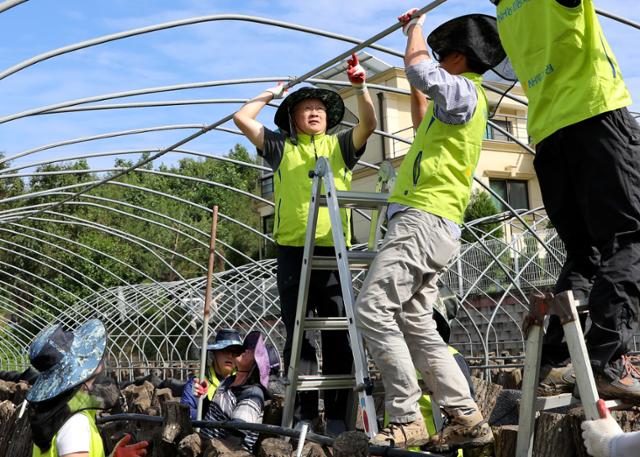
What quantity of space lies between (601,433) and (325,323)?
216cm

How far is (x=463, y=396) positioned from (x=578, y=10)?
1509 millimetres

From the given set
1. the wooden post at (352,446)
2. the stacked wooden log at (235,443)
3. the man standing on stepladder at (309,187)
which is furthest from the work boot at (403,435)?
the man standing on stepladder at (309,187)

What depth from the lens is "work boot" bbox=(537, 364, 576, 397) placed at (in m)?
2.84

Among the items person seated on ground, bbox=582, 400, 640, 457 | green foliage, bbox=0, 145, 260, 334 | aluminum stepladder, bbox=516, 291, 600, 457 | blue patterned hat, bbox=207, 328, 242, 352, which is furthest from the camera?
green foliage, bbox=0, 145, 260, 334

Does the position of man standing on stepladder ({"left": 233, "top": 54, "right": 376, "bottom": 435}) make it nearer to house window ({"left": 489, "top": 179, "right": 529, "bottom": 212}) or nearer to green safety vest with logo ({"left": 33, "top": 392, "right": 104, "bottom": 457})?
green safety vest with logo ({"left": 33, "top": 392, "right": 104, "bottom": 457})

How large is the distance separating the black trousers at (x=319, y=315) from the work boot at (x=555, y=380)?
1.73 m

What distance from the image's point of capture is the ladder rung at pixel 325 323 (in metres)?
4.22

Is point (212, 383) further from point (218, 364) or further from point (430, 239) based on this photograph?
point (430, 239)

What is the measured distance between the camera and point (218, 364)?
5875mm

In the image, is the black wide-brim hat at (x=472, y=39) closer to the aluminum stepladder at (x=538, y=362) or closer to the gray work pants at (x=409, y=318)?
the gray work pants at (x=409, y=318)

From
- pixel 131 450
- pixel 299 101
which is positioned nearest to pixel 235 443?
pixel 131 450

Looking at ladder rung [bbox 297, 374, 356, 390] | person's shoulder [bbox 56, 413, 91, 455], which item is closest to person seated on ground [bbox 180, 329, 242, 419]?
ladder rung [bbox 297, 374, 356, 390]

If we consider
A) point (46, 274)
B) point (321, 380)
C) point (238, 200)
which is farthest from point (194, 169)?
point (321, 380)

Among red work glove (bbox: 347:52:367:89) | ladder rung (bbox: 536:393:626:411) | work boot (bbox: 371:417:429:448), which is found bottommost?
work boot (bbox: 371:417:429:448)
